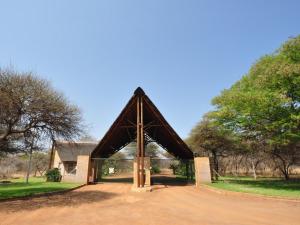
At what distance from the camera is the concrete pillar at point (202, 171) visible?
20.9 meters

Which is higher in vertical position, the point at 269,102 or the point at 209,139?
the point at 269,102

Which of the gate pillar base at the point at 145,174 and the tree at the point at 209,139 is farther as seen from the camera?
the tree at the point at 209,139

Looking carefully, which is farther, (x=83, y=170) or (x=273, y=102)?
(x=83, y=170)

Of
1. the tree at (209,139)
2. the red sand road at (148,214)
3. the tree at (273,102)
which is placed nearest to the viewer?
the red sand road at (148,214)

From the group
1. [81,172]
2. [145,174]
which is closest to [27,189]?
[81,172]

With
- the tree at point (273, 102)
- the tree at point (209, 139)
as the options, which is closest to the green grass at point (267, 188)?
the tree at point (273, 102)

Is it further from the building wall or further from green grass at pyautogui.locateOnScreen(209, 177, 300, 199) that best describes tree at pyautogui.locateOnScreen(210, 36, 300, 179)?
the building wall

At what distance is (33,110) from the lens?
505 inches

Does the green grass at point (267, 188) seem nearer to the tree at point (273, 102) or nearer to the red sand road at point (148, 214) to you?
the red sand road at point (148, 214)

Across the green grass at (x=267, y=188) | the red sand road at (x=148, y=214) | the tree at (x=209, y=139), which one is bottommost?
the red sand road at (x=148, y=214)

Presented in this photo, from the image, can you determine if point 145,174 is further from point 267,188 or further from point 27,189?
point 267,188

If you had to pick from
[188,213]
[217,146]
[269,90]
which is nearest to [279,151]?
[217,146]

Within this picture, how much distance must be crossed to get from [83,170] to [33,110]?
11162 mm

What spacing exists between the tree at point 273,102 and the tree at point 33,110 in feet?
39.8
